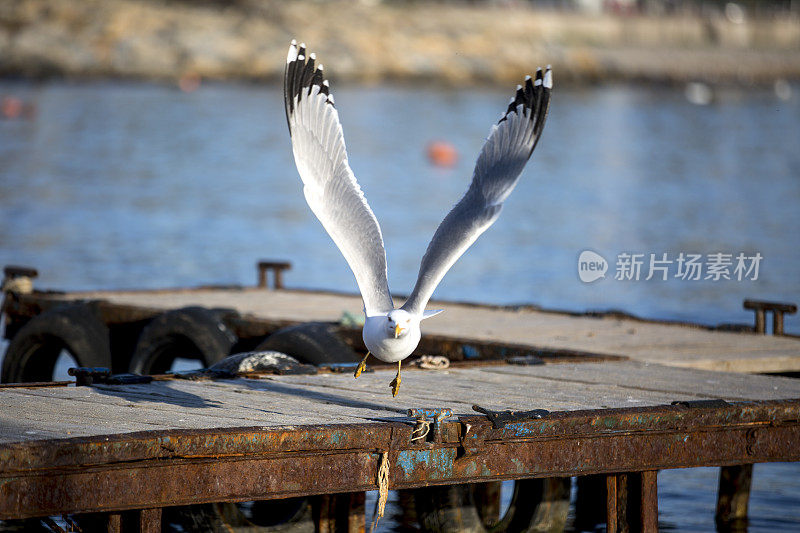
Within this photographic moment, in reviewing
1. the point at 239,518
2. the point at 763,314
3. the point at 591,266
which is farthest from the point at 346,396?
the point at 591,266

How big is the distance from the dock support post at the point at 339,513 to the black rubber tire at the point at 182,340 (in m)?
2.50

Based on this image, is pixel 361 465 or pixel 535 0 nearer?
pixel 361 465

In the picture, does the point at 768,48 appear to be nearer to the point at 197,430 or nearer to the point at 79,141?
the point at 79,141

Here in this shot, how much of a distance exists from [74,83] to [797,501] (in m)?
91.8

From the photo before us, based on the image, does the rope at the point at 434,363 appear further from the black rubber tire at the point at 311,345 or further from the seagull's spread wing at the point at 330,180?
the seagull's spread wing at the point at 330,180

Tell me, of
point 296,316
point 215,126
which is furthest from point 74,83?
point 296,316

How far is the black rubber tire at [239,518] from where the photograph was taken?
10273 millimetres

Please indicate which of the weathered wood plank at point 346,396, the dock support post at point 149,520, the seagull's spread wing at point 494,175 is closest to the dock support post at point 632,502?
the weathered wood plank at point 346,396

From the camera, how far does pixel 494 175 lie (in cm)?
925

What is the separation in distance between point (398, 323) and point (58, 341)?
5935 millimetres

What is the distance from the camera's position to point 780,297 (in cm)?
2634

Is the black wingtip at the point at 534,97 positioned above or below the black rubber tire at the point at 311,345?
above

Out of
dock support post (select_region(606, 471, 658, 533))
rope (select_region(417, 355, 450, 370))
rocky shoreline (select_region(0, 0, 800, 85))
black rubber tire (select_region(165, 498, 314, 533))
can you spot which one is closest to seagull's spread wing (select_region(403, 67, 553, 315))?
dock support post (select_region(606, 471, 658, 533))

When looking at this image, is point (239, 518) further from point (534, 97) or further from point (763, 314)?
point (763, 314)
